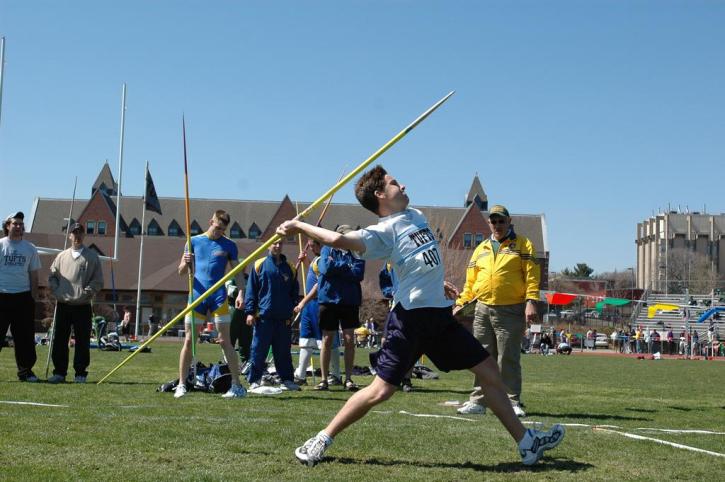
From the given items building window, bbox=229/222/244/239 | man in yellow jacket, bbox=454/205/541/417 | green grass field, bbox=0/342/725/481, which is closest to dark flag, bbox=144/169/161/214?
green grass field, bbox=0/342/725/481

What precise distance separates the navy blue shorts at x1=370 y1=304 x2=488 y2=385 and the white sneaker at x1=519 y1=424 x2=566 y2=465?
545 millimetres

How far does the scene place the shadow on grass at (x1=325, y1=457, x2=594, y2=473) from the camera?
5230mm

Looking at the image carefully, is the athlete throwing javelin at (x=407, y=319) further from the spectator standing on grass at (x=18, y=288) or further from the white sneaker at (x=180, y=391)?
the spectator standing on grass at (x=18, y=288)

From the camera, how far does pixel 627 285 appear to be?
6442 inches

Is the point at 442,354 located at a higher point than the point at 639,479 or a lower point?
higher

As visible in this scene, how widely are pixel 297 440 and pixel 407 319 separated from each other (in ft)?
4.54

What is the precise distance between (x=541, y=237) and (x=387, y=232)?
322ft

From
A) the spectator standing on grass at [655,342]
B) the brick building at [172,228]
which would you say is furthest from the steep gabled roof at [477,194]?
the spectator standing on grass at [655,342]

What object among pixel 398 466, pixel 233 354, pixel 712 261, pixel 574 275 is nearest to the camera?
pixel 398 466

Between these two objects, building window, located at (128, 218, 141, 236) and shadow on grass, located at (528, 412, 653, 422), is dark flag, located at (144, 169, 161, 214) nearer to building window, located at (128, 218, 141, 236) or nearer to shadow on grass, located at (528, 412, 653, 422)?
shadow on grass, located at (528, 412, 653, 422)

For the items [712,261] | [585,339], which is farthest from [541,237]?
[712,261]

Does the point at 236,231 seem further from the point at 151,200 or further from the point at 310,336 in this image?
the point at 310,336

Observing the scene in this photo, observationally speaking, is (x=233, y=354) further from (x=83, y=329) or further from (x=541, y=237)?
(x=541, y=237)

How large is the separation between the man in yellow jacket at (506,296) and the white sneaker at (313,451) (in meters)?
3.31
